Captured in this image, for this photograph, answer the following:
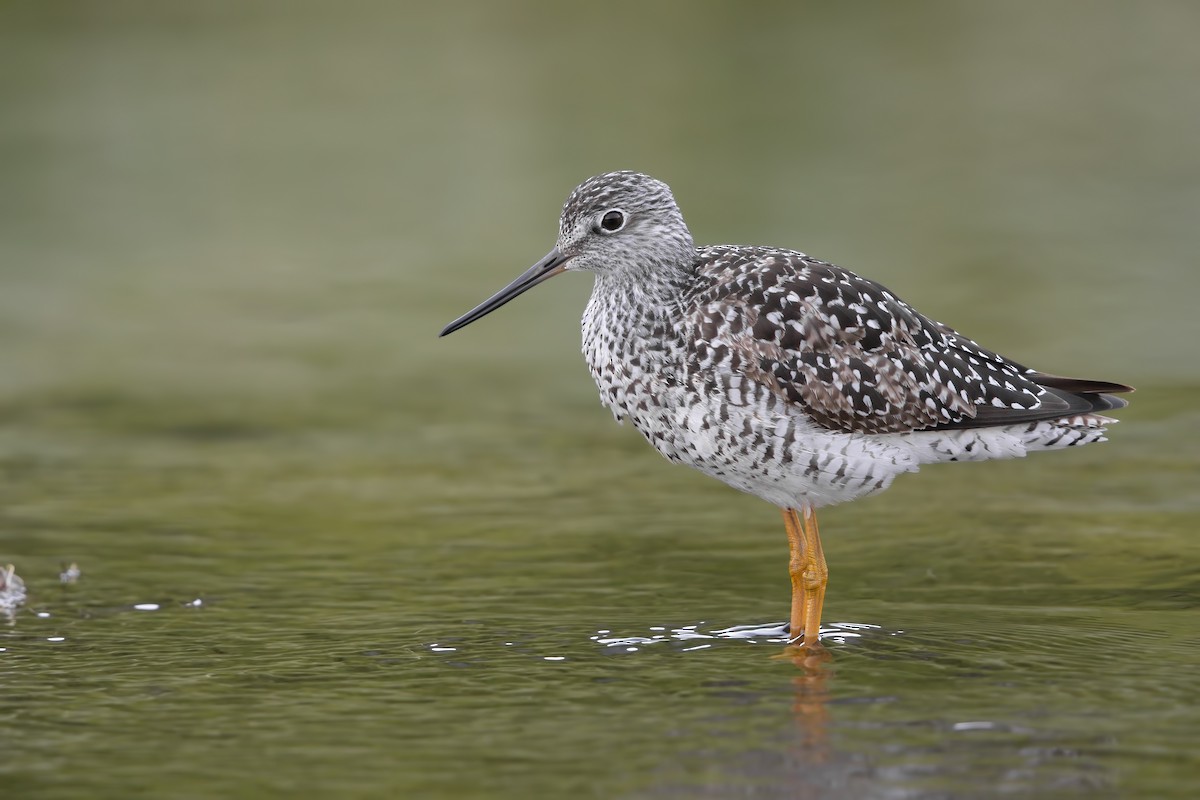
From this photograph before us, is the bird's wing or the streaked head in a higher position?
Result: the streaked head

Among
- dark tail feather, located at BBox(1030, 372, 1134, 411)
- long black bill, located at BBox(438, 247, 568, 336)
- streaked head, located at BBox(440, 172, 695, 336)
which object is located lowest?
dark tail feather, located at BBox(1030, 372, 1134, 411)

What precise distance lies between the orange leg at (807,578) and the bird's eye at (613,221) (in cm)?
206

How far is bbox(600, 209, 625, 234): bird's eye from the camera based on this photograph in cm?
1052

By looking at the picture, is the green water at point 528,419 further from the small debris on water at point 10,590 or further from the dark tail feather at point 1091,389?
the dark tail feather at point 1091,389

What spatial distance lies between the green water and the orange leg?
8.5 inches

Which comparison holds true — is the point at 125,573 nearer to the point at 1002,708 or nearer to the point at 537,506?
the point at 537,506

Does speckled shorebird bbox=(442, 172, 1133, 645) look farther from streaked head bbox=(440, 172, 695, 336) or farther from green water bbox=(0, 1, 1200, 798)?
green water bbox=(0, 1, 1200, 798)

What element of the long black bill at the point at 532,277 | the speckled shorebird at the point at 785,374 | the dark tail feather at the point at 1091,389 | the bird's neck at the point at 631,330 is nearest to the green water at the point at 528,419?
the speckled shorebird at the point at 785,374

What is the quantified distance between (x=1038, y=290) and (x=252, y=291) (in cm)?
942

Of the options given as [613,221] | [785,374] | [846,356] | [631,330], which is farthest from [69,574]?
[846,356]

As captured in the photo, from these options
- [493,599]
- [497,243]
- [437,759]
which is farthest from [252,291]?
[437,759]

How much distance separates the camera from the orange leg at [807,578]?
1006 cm

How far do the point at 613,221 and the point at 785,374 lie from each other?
150cm

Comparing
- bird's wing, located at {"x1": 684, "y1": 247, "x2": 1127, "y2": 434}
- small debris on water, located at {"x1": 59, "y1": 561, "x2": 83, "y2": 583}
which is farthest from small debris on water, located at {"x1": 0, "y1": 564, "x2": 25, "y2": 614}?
bird's wing, located at {"x1": 684, "y1": 247, "x2": 1127, "y2": 434}
